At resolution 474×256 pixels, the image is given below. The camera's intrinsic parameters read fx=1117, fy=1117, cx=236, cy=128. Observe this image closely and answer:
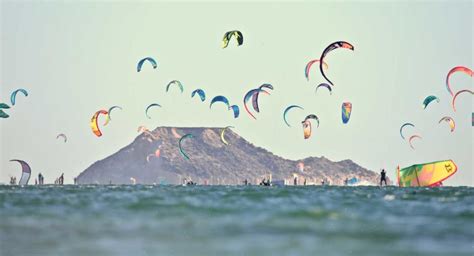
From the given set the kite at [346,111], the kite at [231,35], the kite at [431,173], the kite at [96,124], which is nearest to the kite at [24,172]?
the kite at [96,124]

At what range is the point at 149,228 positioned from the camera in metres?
39.8

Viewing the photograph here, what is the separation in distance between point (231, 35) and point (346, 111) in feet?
66.8

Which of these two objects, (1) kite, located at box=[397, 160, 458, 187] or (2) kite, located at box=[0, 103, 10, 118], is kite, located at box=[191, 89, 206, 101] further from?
(1) kite, located at box=[397, 160, 458, 187]

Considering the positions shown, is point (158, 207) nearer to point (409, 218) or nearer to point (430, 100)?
point (409, 218)

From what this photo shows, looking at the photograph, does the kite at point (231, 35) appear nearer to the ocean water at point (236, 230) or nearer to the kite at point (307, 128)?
the ocean water at point (236, 230)

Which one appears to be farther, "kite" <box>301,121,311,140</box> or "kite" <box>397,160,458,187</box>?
"kite" <box>301,121,311,140</box>

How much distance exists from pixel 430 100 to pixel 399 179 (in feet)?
65.2

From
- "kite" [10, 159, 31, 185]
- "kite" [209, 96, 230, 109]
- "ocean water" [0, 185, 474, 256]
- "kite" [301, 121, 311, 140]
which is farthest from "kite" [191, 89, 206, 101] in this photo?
"kite" [10, 159, 31, 185]

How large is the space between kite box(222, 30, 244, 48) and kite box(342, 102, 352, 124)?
18.3 metres

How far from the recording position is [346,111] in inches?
3634

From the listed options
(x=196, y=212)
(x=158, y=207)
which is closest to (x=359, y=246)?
(x=196, y=212)

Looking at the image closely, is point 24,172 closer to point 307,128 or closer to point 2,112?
point 2,112

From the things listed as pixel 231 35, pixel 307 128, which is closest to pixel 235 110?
pixel 307 128

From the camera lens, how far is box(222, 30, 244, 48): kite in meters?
72.1
